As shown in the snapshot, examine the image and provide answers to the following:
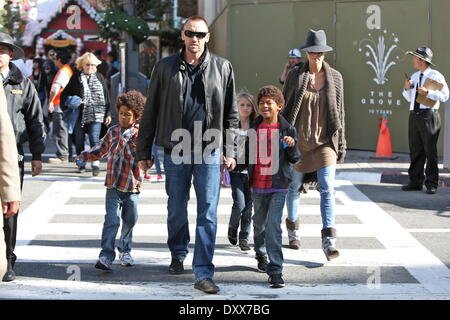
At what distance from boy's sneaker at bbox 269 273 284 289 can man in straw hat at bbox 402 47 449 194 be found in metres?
5.81

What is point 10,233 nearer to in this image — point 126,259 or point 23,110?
point 23,110

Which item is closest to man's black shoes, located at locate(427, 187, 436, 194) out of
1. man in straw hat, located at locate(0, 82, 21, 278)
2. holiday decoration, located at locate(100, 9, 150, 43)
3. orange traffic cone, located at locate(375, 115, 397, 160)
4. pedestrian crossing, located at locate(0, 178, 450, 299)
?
pedestrian crossing, located at locate(0, 178, 450, 299)

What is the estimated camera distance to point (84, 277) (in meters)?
7.19

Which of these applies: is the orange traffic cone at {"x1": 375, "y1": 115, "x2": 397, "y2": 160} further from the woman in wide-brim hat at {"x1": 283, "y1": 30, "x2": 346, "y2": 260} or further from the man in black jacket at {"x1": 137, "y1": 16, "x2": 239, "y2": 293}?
the man in black jacket at {"x1": 137, "y1": 16, "x2": 239, "y2": 293}

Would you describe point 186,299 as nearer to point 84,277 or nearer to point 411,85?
point 84,277

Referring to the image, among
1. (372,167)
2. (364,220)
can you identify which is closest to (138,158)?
(364,220)

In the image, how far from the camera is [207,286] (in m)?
6.58

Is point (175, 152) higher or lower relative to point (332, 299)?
higher

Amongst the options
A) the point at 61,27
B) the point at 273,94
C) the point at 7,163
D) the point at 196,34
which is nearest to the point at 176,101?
the point at 196,34

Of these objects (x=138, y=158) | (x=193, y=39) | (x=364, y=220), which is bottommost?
(x=364, y=220)

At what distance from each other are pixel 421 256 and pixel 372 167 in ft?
21.8

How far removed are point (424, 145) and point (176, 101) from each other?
647 cm

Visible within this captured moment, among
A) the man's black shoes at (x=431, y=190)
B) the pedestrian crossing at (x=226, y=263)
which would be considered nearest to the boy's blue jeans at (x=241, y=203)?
the pedestrian crossing at (x=226, y=263)

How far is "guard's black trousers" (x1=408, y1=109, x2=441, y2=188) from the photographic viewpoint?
12.2 meters
